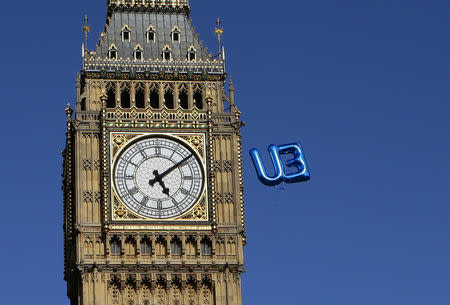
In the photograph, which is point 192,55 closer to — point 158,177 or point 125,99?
point 125,99

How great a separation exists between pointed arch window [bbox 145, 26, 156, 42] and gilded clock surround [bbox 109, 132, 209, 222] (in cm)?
513

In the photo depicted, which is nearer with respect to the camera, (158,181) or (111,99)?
(158,181)

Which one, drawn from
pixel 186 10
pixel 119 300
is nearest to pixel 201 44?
pixel 186 10

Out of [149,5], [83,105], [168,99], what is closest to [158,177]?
[168,99]

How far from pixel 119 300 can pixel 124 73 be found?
31.7 feet

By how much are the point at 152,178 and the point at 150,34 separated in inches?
280

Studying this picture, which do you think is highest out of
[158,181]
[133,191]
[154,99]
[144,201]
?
[154,99]

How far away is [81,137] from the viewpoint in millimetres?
78875

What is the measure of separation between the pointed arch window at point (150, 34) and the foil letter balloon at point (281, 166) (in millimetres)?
8410

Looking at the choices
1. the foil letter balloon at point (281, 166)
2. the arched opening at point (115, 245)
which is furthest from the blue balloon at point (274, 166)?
the arched opening at point (115, 245)

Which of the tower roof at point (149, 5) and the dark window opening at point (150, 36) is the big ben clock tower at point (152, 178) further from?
the tower roof at point (149, 5)

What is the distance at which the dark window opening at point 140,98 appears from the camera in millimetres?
80688

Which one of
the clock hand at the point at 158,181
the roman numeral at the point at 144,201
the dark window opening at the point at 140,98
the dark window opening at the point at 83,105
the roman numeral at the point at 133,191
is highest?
the dark window opening at the point at 140,98

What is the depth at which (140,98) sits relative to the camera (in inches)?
3191
